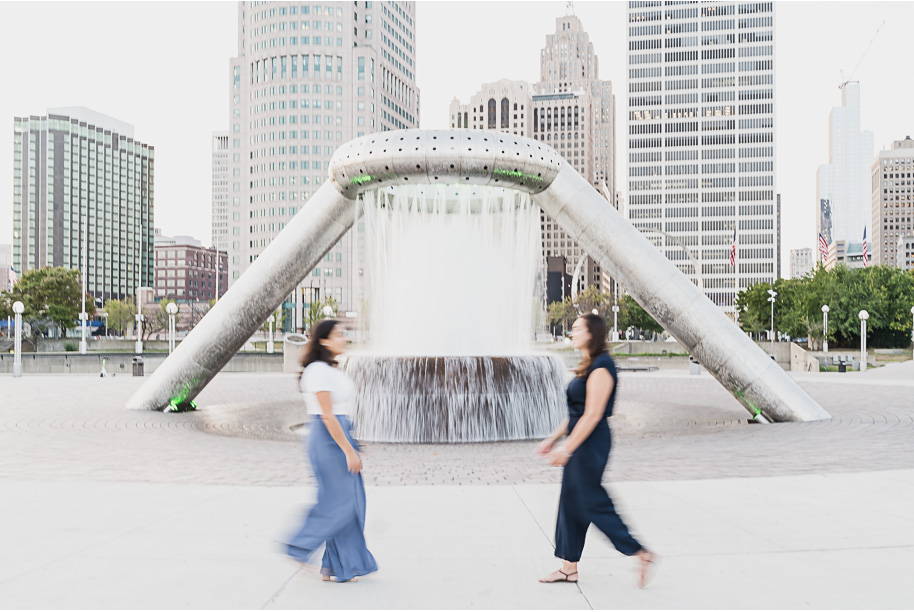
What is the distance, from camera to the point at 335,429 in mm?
4410

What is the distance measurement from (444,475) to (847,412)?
9.87m

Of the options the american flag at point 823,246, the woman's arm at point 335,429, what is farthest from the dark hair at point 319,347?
the american flag at point 823,246

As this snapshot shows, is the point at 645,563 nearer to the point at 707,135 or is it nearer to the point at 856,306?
the point at 856,306

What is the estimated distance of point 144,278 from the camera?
180375 millimetres

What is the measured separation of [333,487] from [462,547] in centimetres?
123

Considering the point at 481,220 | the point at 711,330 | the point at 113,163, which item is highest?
the point at 113,163

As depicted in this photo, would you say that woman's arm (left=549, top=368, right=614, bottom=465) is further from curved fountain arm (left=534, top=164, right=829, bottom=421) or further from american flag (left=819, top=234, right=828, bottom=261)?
american flag (left=819, top=234, right=828, bottom=261)

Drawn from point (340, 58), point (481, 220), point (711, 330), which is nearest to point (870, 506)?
point (711, 330)

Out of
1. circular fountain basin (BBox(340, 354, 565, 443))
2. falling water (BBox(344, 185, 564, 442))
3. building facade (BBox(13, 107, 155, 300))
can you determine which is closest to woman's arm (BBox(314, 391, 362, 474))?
circular fountain basin (BBox(340, 354, 565, 443))

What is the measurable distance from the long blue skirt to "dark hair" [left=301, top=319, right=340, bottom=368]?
36 cm

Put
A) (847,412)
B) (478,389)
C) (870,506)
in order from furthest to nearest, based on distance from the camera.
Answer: (847,412)
(478,389)
(870,506)

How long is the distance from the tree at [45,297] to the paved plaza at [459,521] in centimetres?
5917

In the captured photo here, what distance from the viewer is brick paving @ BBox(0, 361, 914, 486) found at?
27.7 feet

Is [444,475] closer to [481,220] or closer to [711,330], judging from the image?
[711,330]
